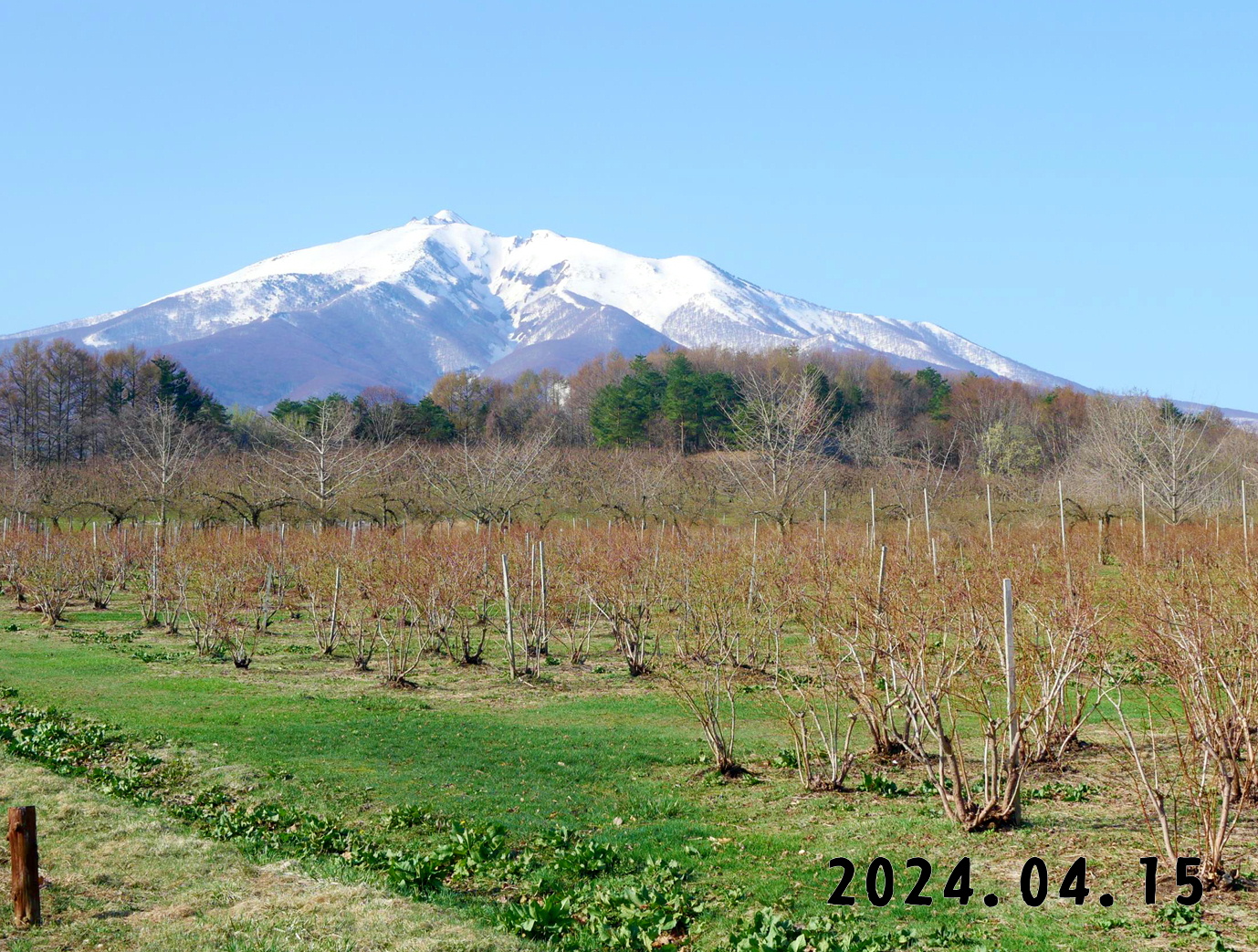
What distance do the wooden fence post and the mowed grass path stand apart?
274 centimetres

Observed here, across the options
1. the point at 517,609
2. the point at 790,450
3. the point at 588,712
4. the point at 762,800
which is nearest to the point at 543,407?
the point at 790,450

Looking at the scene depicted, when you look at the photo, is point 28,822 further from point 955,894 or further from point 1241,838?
point 1241,838

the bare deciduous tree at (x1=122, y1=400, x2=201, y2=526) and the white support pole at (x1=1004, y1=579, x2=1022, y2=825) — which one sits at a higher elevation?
the bare deciduous tree at (x1=122, y1=400, x2=201, y2=526)

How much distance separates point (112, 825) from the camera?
25.8ft

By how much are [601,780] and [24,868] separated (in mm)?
4954

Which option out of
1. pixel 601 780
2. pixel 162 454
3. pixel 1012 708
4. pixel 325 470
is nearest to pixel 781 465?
pixel 325 470

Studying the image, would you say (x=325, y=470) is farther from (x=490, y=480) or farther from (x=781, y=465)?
(x=781, y=465)

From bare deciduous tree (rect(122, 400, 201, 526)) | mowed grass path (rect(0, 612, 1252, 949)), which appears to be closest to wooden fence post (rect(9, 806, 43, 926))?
mowed grass path (rect(0, 612, 1252, 949))

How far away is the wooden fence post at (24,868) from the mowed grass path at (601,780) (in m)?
2.74

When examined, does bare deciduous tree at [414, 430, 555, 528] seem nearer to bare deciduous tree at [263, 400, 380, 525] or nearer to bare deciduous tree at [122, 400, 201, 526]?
bare deciduous tree at [263, 400, 380, 525]

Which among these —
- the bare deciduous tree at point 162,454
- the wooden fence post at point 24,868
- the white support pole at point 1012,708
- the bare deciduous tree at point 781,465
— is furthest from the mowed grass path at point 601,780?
the bare deciduous tree at point 162,454

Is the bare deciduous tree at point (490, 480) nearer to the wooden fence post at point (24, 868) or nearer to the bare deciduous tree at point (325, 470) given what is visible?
the bare deciduous tree at point (325, 470)

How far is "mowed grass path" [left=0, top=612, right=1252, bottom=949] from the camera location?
625 cm

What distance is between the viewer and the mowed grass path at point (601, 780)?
6250 millimetres
